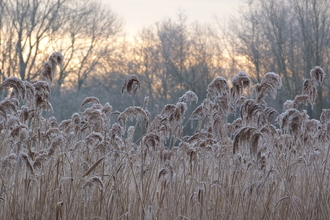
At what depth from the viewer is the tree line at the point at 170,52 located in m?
27.6

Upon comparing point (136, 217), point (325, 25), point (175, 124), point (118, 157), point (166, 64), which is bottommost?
point (136, 217)

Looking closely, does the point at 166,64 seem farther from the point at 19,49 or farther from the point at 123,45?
the point at 19,49

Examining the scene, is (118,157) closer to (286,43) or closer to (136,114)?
(136,114)

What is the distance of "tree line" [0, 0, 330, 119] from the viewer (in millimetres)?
27578

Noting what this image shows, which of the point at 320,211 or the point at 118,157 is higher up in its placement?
the point at 118,157

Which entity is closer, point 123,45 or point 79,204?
point 79,204

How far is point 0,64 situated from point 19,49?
1848 millimetres

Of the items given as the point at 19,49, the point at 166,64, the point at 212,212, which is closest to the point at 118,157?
the point at 212,212

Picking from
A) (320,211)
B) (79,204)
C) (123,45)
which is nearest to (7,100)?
(79,204)

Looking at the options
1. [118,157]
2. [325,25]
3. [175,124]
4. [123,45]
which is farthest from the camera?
[123,45]

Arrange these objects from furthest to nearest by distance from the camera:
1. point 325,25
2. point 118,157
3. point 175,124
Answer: point 325,25 < point 118,157 < point 175,124

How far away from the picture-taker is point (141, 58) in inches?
1218

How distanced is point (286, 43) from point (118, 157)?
2684 cm

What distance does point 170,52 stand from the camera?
2977 cm
